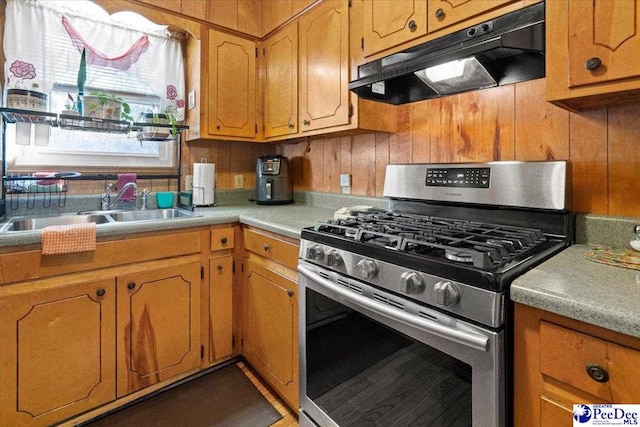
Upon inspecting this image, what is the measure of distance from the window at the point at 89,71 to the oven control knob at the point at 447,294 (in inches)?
80.4

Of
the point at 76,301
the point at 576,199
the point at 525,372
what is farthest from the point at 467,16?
the point at 76,301

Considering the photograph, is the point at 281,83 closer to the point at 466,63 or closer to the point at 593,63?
the point at 466,63

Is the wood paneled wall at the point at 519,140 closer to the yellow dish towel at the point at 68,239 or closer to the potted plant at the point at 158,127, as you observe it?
the potted plant at the point at 158,127

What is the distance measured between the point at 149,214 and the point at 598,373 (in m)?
2.19

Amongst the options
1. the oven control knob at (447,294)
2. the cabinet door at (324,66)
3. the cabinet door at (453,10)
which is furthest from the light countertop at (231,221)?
the cabinet door at (453,10)

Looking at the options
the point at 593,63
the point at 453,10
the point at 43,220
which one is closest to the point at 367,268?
the point at 593,63

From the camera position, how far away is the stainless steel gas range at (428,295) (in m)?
0.82

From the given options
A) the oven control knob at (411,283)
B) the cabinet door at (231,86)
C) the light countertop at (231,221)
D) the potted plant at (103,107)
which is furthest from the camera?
the cabinet door at (231,86)

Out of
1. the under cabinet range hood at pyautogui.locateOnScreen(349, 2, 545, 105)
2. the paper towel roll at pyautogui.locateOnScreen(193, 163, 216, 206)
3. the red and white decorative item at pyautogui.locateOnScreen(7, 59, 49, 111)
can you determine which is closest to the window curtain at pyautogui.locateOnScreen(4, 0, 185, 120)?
the red and white decorative item at pyautogui.locateOnScreen(7, 59, 49, 111)

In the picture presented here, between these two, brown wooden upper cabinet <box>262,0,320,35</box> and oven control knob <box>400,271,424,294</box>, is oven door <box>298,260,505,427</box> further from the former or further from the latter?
brown wooden upper cabinet <box>262,0,320,35</box>

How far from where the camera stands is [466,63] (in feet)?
4.39

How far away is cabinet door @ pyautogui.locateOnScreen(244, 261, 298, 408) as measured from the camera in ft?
5.06

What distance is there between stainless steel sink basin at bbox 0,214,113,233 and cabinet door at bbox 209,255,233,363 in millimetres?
→ 667

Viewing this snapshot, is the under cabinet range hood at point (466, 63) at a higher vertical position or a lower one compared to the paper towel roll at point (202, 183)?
higher
